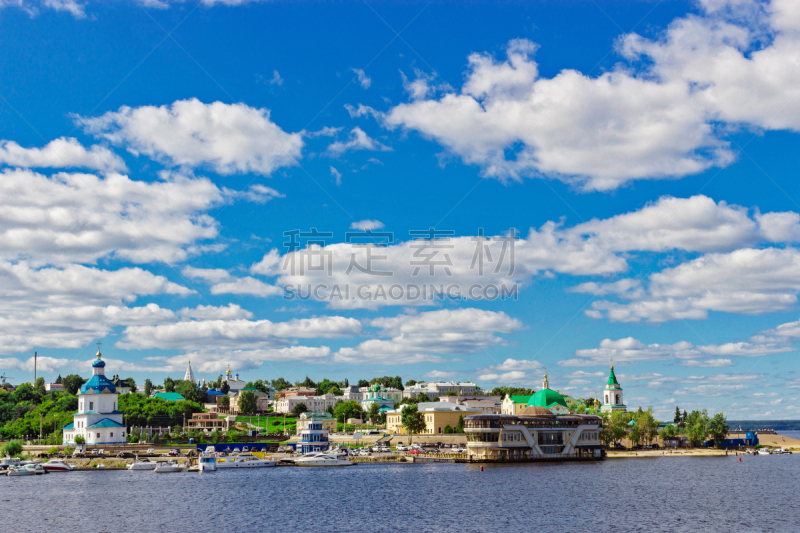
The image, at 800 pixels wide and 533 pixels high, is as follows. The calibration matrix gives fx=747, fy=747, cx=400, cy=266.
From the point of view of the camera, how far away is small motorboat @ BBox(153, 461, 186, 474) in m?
103

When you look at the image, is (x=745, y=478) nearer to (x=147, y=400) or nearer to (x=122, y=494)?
(x=122, y=494)

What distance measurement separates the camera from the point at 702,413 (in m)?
149

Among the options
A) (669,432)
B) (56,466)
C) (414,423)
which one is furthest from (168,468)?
(669,432)

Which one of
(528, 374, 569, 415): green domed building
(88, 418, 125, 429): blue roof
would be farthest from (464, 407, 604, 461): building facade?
(88, 418, 125, 429): blue roof

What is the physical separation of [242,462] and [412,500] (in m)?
48.7

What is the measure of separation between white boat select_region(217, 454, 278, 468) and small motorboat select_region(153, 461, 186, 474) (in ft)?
20.8

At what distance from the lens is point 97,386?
13000cm

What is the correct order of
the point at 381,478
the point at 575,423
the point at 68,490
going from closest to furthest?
the point at 68,490, the point at 381,478, the point at 575,423

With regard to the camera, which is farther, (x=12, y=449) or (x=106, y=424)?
(x=106, y=424)

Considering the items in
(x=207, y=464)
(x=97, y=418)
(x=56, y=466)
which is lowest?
(x=207, y=464)

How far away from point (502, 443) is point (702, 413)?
5726 cm

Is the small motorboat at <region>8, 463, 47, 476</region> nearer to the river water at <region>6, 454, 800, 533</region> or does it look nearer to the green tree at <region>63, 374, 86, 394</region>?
the river water at <region>6, 454, 800, 533</region>

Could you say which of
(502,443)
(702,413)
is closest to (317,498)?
(502,443)

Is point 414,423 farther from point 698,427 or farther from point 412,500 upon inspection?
point 412,500
